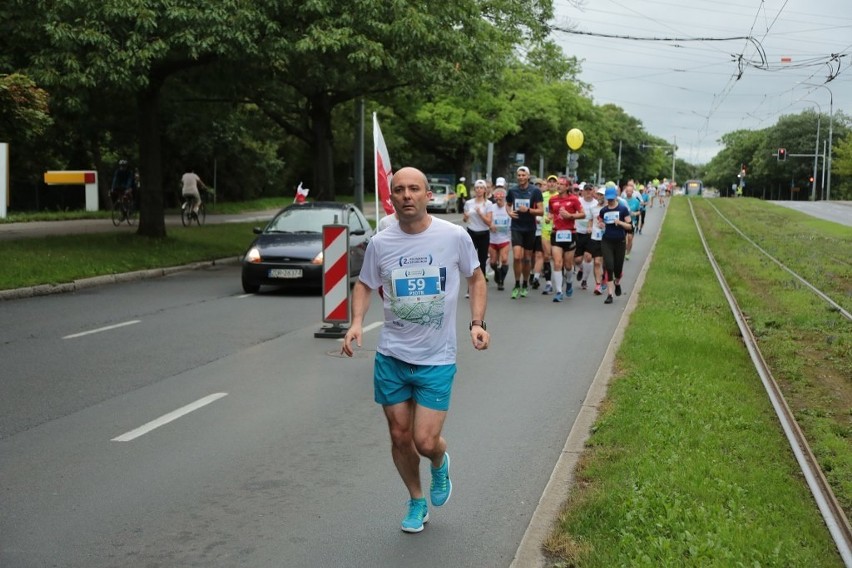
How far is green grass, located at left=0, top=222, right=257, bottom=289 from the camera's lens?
16484 millimetres

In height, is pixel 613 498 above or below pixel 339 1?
below

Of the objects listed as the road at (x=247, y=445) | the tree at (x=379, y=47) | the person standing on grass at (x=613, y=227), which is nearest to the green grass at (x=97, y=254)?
the road at (x=247, y=445)

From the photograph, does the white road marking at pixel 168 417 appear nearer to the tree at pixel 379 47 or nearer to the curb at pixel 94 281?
the curb at pixel 94 281

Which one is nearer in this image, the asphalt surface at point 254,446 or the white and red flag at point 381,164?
the asphalt surface at point 254,446

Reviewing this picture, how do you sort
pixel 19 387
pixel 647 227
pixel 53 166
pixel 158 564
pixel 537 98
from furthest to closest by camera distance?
pixel 537 98
pixel 647 227
pixel 53 166
pixel 19 387
pixel 158 564

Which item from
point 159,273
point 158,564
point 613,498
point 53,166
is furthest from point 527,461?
point 53,166

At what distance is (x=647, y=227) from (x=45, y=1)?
95.6 feet

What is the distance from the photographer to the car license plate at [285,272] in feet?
52.2

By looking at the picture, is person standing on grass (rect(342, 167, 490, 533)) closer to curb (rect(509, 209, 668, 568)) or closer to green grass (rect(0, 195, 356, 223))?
curb (rect(509, 209, 668, 568))

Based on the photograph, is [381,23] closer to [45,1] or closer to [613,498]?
[45,1]

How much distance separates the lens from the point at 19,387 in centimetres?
857

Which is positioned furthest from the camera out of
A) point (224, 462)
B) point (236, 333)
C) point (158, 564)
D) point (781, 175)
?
point (781, 175)

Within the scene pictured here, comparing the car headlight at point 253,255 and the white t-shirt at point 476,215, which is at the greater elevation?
the white t-shirt at point 476,215

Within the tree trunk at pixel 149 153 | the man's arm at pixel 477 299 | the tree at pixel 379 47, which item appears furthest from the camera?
the tree trunk at pixel 149 153
